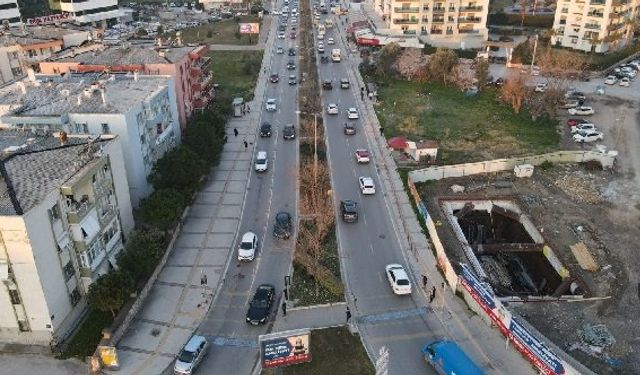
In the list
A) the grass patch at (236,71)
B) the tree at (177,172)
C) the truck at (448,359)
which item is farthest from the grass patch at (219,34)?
the truck at (448,359)

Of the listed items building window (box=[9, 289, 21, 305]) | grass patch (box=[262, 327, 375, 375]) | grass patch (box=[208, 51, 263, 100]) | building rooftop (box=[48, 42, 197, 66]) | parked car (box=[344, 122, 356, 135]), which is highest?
building rooftop (box=[48, 42, 197, 66])

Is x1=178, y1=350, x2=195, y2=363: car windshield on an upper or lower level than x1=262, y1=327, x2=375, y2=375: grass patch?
upper

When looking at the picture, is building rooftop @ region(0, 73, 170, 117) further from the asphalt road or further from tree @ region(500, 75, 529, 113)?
tree @ region(500, 75, 529, 113)

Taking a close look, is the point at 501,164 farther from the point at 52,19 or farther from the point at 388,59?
the point at 52,19

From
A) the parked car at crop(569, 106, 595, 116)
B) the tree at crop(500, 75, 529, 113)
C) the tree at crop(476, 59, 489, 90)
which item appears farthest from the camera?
the tree at crop(476, 59, 489, 90)

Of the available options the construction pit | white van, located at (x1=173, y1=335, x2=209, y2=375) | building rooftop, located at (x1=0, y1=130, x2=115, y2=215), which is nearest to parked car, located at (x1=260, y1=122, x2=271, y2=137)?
the construction pit

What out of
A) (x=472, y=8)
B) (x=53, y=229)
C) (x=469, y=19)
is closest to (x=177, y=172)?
(x=53, y=229)

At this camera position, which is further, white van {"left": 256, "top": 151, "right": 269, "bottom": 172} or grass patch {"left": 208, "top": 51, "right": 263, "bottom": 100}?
grass patch {"left": 208, "top": 51, "right": 263, "bottom": 100}
